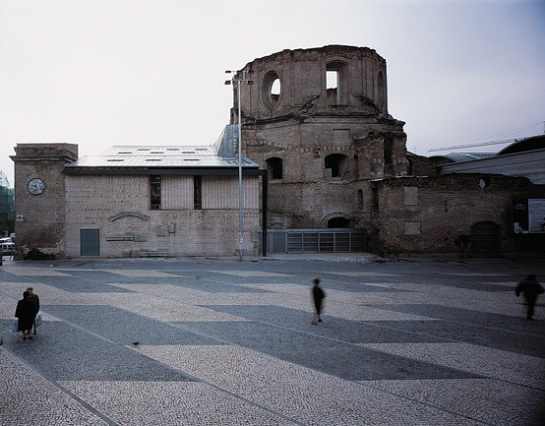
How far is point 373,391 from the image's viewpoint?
5.87 metres

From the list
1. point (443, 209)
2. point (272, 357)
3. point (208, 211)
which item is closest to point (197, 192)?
point (208, 211)

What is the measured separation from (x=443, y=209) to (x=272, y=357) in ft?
62.4

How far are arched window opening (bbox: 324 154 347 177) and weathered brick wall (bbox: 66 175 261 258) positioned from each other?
11373mm

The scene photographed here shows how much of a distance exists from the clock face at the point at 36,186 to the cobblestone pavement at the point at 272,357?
34.1ft

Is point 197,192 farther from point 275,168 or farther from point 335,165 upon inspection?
point 335,165

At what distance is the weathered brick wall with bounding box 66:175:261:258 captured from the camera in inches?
913

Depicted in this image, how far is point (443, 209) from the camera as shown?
23094 millimetres

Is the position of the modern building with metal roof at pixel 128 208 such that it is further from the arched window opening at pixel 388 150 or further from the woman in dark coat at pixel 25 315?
the woman in dark coat at pixel 25 315

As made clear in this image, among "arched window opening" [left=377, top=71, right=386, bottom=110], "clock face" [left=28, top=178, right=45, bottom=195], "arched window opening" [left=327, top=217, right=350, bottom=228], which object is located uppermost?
"arched window opening" [left=377, top=71, right=386, bottom=110]

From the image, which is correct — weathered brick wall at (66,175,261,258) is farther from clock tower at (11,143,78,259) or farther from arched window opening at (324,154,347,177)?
arched window opening at (324,154,347,177)

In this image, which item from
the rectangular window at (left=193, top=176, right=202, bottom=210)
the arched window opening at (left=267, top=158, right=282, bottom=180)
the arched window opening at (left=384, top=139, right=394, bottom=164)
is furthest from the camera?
the arched window opening at (left=267, top=158, right=282, bottom=180)

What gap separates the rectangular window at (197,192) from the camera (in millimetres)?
23734

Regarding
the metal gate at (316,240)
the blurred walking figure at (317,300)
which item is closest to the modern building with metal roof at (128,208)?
the metal gate at (316,240)

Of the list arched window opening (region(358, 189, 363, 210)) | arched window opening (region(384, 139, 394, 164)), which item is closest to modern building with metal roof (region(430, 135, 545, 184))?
arched window opening (region(384, 139, 394, 164))
